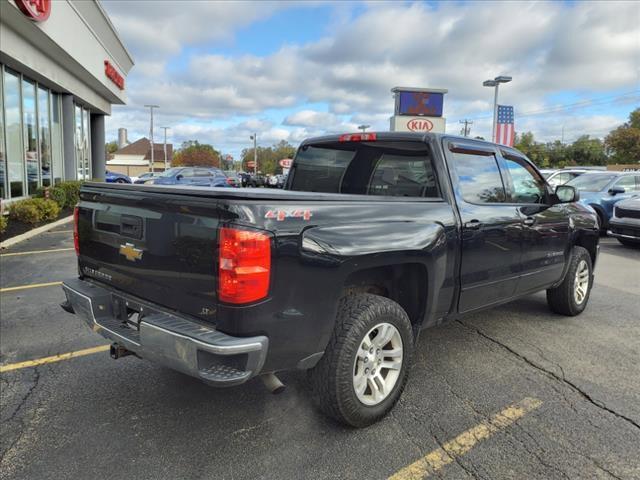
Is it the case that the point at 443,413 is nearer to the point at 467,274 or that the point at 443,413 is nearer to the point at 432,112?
the point at 467,274

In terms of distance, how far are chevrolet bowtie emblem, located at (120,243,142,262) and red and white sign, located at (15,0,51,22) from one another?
996 cm

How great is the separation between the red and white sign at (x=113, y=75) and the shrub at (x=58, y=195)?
7.31m

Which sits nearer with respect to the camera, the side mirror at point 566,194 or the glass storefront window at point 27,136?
the side mirror at point 566,194

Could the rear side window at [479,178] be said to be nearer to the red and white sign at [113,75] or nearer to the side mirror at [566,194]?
the side mirror at [566,194]

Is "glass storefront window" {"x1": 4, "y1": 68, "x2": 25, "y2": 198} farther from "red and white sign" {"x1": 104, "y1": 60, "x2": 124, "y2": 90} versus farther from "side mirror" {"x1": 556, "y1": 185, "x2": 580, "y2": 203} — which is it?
"side mirror" {"x1": 556, "y1": 185, "x2": 580, "y2": 203}

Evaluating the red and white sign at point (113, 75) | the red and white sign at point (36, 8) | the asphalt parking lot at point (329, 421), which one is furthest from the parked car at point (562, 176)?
the red and white sign at point (113, 75)

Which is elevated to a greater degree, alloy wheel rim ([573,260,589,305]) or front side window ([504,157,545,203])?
front side window ([504,157,545,203])

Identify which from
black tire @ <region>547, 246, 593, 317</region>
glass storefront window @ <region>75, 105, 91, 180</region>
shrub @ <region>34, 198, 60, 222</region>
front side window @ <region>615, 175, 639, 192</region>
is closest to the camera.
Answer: black tire @ <region>547, 246, 593, 317</region>

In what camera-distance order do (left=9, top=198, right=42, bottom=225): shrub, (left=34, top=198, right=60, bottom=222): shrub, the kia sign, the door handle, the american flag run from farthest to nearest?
the american flag → the kia sign → (left=34, top=198, right=60, bottom=222): shrub → (left=9, top=198, right=42, bottom=225): shrub → the door handle

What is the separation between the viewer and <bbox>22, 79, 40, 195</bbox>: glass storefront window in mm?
13941

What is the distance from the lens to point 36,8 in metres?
11.0

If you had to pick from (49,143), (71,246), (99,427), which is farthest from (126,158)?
(99,427)

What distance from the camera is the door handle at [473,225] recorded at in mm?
3754

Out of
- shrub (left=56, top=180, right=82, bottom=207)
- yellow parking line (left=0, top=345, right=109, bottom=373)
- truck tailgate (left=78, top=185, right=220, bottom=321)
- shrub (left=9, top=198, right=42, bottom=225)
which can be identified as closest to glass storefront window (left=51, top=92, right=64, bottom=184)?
shrub (left=56, top=180, right=82, bottom=207)
